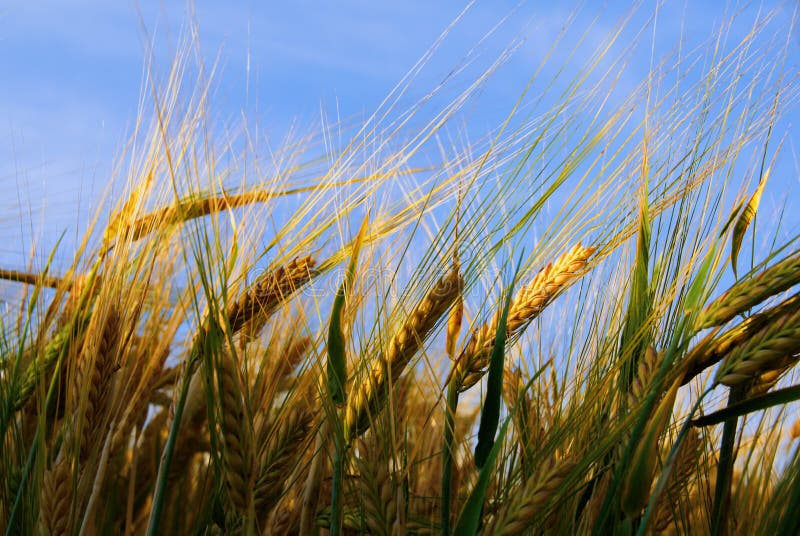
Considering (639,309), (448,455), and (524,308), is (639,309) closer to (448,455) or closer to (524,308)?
(524,308)

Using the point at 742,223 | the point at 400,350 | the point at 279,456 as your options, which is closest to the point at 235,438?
the point at 279,456

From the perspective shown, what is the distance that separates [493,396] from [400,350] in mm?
210

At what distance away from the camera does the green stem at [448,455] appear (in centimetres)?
83

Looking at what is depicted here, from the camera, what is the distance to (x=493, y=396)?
0.81 meters

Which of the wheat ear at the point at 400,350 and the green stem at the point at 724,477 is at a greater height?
the wheat ear at the point at 400,350

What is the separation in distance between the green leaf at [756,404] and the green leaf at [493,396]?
19 centimetres

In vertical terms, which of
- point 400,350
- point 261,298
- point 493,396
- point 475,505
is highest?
point 261,298

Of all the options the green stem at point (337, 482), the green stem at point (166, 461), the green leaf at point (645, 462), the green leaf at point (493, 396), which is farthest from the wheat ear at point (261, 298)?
the green leaf at point (645, 462)

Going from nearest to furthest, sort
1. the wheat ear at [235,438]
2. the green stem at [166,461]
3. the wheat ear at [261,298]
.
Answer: the wheat ear at [235,438]
the green stem at [166,461]
the wheat ear at [261,298]

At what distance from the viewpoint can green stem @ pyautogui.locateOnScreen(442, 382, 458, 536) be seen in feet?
2.73

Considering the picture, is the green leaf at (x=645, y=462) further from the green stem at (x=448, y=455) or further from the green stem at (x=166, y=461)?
the green stem at (x=166, y=461)

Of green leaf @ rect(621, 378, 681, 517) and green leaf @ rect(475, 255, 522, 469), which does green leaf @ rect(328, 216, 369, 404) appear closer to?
green leaf @ rect(475, 255, 522, 469)

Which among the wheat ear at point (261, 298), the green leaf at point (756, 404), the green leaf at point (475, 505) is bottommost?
the green leaf at point (475, 505)

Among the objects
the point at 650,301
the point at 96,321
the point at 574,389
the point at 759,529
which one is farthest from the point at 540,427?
the point at 96,321
